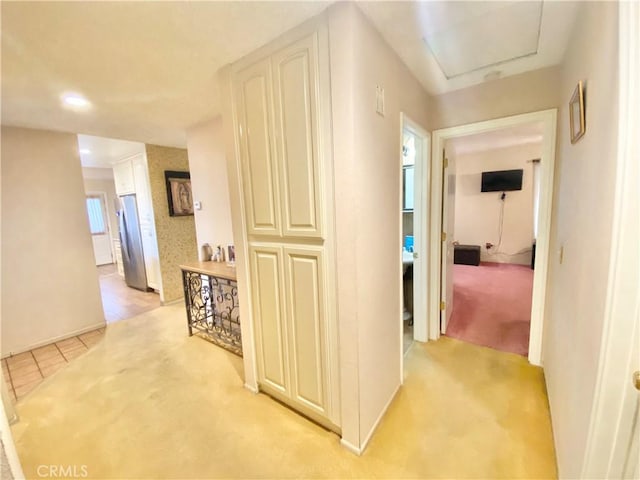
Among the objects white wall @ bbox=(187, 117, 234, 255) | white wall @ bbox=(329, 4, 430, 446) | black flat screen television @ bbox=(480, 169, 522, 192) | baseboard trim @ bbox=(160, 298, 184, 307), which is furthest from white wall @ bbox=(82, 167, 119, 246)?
black flat screen television @ bbox=(480, 169, 522, 192)

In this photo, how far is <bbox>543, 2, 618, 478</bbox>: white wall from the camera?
3.01 ft

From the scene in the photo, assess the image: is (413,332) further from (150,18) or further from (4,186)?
(4,186)

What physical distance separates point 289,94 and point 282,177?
17.9 inches

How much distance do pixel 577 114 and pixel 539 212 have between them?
3.09ft

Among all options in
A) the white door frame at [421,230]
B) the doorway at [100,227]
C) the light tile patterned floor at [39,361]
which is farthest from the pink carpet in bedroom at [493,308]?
the doorway at [100,227]

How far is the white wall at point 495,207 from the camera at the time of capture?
17.8ft

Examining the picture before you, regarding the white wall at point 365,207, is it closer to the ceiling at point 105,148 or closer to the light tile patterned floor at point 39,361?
the light tile patterned floor at point 39,361

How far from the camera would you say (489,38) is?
1.64 m

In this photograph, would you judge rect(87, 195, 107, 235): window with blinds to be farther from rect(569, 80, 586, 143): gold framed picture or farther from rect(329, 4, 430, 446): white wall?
rect(569, 80, 586, 143): gold framed picture

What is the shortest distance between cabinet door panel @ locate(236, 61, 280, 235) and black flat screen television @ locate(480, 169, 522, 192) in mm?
5643

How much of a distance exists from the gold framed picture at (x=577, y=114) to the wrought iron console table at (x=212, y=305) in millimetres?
2664

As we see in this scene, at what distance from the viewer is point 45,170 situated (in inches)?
115

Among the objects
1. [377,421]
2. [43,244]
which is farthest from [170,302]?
[377,421]

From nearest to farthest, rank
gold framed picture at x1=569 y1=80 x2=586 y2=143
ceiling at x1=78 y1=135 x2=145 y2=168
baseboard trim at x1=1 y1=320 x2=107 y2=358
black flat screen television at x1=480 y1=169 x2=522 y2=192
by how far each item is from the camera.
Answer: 1. gold framed picture at x1=569 y1=80 x2=586 y2=143
2. baseboard trim at x1=1 y1=320 x2=107 y2=358
3. ceiling at x1=78 y1=135 x2=145 y2=168
4. black flat screen television at x1=480 y1=169 x2=522 y2=192
